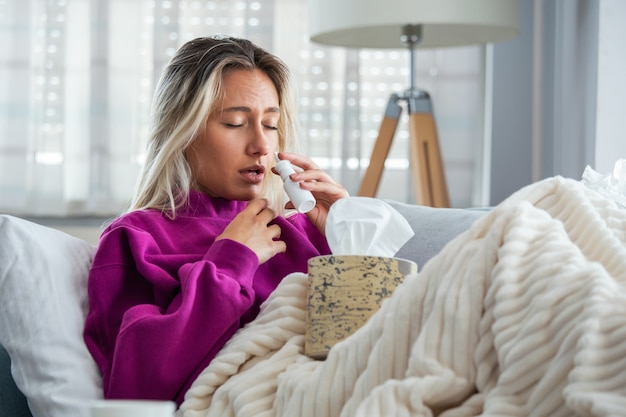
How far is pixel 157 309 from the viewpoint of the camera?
1.41 meters

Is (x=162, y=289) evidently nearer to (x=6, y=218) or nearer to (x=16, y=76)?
(x=6, y=218)

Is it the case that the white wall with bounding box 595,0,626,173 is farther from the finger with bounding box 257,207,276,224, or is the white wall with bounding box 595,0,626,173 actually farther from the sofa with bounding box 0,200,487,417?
the sofa with bounding box 0,200,487,417

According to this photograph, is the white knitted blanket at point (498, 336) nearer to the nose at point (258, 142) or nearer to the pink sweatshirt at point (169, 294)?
the pink sweatshirt at point (169, 294)

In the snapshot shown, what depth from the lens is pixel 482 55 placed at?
11.3ft

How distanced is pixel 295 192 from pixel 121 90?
2102mm

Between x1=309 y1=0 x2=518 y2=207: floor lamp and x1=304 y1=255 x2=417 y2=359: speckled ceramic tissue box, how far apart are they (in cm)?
160

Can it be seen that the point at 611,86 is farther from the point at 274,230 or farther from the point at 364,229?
the point at 364,229

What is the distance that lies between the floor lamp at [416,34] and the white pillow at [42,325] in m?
1.53

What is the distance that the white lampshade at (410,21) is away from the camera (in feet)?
8.95

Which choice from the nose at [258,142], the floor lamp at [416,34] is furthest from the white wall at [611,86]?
the nose at [258,142]

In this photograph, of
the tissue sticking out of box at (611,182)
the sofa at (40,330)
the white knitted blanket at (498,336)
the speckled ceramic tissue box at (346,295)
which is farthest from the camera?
the tissue sticking out of box at (611,182)

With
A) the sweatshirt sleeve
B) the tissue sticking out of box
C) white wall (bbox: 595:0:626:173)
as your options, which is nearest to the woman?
the sweatshirt sleeve

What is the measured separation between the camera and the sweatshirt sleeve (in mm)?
1329

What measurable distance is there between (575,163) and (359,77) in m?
0.84
